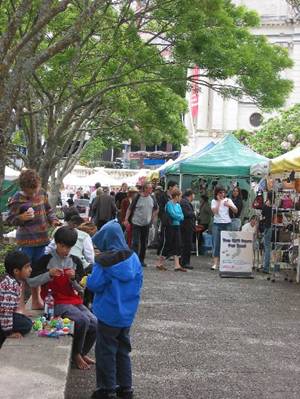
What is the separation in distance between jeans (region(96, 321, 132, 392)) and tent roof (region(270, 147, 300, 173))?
7545 mm

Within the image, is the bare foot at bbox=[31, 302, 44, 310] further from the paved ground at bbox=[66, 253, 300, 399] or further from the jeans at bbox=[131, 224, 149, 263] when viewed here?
the jeans at bbox=[131, 224, 149, 263]

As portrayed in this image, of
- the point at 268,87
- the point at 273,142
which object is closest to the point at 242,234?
the point at 268,87

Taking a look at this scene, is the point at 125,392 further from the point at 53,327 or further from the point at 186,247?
the point at 186,247

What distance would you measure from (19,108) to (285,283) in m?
6.23

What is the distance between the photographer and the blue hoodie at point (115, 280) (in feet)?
18.2

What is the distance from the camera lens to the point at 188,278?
13461mm

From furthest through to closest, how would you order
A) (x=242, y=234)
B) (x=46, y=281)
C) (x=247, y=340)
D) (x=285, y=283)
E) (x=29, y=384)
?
(x=242, y=234), (x=285, y=283), (x=247, y=340), (x=46, y=281), (x=29, y=384)

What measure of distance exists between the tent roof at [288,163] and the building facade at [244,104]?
43.9 metres

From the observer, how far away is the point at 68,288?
6.57m

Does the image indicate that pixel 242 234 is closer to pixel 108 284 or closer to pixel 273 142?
pixel 108 284

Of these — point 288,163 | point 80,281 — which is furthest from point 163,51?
point 80,281

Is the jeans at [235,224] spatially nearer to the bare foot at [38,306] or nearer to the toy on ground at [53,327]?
the bare foot at [38,306]

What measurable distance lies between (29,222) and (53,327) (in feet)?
7.45

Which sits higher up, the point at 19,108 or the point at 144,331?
the point at 19,108
